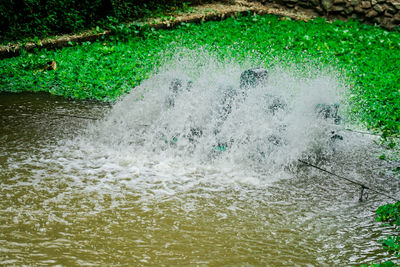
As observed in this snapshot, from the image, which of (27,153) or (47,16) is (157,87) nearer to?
(27,153)

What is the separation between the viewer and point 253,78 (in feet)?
19.1

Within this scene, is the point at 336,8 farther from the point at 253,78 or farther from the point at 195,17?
the point at 253,78

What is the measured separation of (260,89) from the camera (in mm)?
5762

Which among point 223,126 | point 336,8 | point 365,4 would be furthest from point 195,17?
point 223,126

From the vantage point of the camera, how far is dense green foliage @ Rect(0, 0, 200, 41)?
956 cm

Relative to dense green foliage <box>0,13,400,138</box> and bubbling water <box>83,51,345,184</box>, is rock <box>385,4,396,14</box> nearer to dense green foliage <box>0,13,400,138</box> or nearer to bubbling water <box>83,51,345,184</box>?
dense green foliage <box>0,13,400,138</box>

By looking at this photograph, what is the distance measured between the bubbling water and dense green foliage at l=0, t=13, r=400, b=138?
1.27 m

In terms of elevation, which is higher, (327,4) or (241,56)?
(327,4)

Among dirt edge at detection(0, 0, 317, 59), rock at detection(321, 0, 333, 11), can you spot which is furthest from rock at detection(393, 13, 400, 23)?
dirt edge at detection(0, 0, 317, 59)

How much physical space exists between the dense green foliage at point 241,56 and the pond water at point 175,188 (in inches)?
37.7

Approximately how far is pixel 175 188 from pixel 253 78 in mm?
2019

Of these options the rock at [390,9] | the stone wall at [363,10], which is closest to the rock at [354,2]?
the stone wall at [363,10]

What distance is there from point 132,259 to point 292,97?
145 inches

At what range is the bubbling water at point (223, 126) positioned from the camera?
532 centimetres
